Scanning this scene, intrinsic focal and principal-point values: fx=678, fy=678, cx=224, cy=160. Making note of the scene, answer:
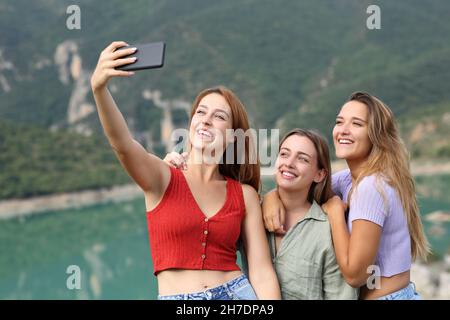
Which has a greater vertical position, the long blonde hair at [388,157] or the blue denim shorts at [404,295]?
the long blonde hair at [388,157]

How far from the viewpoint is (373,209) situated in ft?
6.45

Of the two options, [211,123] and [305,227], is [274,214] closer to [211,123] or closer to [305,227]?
[305,227]

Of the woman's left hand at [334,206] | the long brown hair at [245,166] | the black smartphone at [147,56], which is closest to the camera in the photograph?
the black smartphone at [147,56]

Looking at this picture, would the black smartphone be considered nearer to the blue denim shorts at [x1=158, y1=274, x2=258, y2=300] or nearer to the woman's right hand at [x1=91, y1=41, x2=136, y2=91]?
the woman's right hand at [x1=91, y1=41, x2=136, y2=91]

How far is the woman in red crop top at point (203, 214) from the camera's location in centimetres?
194

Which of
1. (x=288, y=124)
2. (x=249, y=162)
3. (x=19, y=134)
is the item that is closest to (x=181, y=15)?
(x=288, y=124)

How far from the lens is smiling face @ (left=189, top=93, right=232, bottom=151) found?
6.88 feet

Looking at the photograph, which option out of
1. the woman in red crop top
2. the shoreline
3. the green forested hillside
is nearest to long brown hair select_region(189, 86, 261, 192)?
the woman in red crop top

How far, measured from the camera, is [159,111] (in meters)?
41.5

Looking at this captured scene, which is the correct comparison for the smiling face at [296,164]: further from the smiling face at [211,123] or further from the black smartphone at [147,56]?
the black smartphone at [147,56]

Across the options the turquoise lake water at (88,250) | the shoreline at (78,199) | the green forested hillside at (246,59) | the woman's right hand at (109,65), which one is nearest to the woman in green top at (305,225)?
the woman's right hand at (109,65)

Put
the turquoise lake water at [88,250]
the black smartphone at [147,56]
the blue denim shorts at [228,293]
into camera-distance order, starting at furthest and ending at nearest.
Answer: the turquoise lake water at [88,250]
the blue denim shorts at [228,293]
the black smartphone at [147,56]

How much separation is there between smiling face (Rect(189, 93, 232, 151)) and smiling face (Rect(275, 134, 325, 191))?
0.63 ft

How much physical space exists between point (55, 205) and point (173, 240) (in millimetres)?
24685
